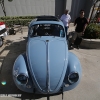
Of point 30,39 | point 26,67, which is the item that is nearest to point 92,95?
point 26,67

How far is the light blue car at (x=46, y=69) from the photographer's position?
304 cm

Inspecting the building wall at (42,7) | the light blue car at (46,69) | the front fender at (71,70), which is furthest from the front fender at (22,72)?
the building wall at (42,7)

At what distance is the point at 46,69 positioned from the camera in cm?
315

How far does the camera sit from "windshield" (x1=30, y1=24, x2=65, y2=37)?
446 centimetres

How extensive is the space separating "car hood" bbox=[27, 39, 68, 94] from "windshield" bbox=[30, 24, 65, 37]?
50cm

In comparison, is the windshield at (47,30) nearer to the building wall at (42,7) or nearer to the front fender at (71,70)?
the front fender at (71,70)

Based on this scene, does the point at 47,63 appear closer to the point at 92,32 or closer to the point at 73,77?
the point at 73,77

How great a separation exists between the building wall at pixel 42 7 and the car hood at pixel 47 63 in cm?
750

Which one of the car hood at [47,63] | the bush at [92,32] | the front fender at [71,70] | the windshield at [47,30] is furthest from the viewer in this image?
the bush at [92,32]

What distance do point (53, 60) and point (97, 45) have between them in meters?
3.81

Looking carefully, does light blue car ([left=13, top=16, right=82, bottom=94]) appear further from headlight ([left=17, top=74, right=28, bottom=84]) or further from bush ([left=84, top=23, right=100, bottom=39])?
bush ([left=84, top=23, right=100, bottom=39])

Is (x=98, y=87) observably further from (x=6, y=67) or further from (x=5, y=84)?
(x=6, y=67)

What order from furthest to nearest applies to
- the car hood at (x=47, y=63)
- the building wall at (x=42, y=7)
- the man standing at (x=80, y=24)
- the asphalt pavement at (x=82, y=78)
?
1. the building wall at (x=42, y=7)
2. the man standing at (x=80, y=24)
3. the asphalt pavement at (x=82, y=78)
4. the car hood at (x=47, y=63)

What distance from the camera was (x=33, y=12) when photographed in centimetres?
1072
